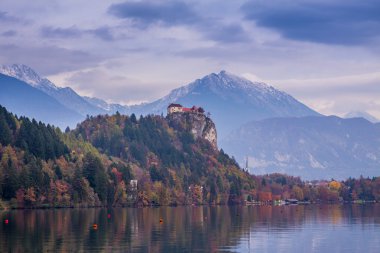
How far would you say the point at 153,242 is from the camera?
367ft

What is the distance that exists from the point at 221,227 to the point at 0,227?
39668 mm

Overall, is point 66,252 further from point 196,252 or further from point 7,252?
point 196,252

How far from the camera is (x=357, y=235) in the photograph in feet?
433

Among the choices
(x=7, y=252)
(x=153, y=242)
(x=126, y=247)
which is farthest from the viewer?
(x=153, y=242)

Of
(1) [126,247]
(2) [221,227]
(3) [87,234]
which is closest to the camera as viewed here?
(1) [126,247]

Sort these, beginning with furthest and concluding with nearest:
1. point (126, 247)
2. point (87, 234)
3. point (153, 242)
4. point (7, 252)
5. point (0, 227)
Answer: point (0, 227) → point (87, 234) → point (153, 242) → point (126, 247) → point (7, 252)

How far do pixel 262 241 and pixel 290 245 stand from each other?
6.29 metres

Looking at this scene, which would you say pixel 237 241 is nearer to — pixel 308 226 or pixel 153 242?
pixel 153 242

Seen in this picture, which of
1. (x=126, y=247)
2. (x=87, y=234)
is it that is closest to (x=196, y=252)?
(x=126, y=247)

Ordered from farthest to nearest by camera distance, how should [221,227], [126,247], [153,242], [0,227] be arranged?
[221,227]
[0,227]
[153,242]
[126,247]

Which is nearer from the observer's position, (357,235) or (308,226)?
(357,235)

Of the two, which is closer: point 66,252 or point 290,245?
point 66,252

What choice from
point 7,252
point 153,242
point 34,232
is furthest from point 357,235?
point 7,252

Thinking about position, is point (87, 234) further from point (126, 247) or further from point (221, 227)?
point (221, 227)
